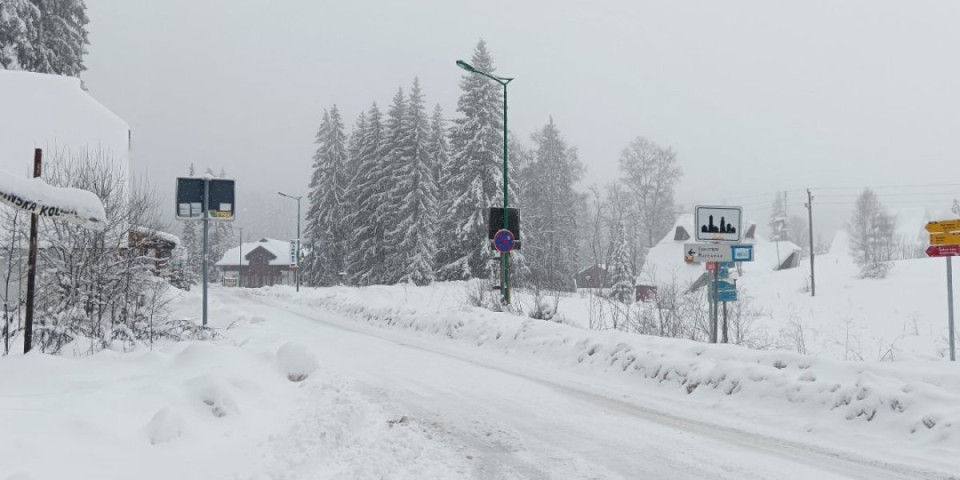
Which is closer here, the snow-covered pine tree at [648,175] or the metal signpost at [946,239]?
the metal signpost at [946,239]

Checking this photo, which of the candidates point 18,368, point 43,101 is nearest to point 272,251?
point 43,101

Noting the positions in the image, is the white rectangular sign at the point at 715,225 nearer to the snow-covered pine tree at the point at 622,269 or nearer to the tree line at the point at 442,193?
the tree line at the point at 442,193

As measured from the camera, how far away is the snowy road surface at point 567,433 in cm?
462

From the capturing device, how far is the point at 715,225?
9.92 meters

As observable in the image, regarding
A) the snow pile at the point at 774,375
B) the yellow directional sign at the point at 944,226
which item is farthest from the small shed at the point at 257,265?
the yellow directional sign at the point at 944,226

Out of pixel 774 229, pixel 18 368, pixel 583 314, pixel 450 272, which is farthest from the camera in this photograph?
pixel 774 229

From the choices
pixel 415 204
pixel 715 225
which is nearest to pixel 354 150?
pixel 415 204

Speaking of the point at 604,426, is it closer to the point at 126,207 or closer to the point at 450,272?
the point at 126,207

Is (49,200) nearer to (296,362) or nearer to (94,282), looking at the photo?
(296,362)

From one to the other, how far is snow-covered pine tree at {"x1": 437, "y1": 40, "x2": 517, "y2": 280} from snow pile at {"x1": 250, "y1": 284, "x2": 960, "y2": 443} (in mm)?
21880

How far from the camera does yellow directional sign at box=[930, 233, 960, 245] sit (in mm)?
10766

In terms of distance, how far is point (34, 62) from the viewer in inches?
1256

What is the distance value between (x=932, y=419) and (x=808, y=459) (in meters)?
1.44

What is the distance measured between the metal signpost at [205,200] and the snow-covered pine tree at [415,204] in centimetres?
2510
